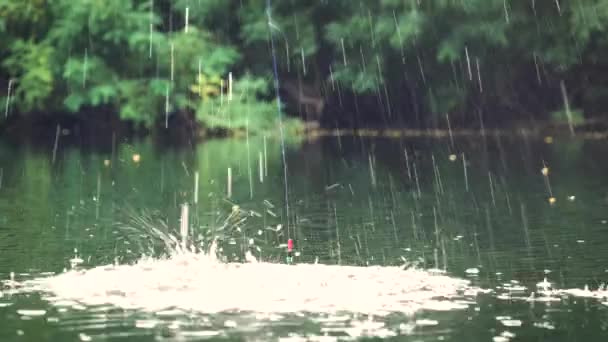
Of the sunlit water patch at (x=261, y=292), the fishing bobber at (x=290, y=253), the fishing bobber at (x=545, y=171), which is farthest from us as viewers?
the fishing bobber at (x=545, y=171)

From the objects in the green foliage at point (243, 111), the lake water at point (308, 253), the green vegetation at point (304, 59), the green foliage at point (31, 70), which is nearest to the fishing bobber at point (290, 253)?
the lake water at point (308, 253)

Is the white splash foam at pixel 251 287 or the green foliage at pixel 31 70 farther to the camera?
the green foliage at pixel 31 70

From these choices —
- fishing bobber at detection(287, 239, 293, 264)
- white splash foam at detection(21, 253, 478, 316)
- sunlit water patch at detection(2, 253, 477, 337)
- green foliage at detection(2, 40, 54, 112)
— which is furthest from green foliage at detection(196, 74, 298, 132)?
white splash foam at detection(21, 253, 478, 316)

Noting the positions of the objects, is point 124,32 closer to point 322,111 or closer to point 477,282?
point 322,111

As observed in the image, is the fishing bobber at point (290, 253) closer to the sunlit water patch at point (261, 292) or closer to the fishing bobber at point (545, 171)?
the sunlit water patch at point (261, 292)

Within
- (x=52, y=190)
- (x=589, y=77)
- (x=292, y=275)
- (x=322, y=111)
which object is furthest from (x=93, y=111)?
(x=292, y=275)

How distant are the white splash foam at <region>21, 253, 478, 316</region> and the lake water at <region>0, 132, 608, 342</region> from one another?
2 centimetres

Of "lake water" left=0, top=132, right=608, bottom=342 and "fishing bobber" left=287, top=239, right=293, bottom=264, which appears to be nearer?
"lake water" left=0, top=132, right=608, bottom=342

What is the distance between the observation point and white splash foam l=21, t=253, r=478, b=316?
985 centimetres

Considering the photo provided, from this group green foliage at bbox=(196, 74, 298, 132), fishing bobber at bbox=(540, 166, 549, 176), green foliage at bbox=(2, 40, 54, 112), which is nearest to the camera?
fishing bobber at bbox=(540, 166, 549, 176)

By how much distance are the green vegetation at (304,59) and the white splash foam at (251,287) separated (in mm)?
32644

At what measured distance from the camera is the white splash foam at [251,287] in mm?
9852

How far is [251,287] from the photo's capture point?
35.2ft

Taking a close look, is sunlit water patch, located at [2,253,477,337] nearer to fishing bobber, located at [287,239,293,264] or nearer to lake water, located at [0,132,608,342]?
lake water, located at [0,132,608,342]
